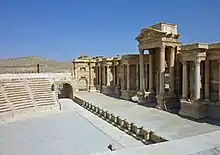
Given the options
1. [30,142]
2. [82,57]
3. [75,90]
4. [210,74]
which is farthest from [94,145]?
[82,57]

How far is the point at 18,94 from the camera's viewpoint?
1873cm

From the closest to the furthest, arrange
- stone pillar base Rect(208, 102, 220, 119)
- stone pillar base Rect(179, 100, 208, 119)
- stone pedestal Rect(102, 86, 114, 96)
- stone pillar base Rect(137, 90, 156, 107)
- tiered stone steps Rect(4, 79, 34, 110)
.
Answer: stone pillar base Rect(208, 102, 220, 119)
stone pillar base Rect(179, 100, 208, 119)
tiered stone steps Rect(4, 79, 34, 110)
stone pillar base Rect(137, 90, 156, 107)
stone pedestal Rect(102, 86, 114, 96)

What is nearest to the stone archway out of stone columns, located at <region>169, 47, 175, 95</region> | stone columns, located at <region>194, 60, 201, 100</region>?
stone columns, located at <region>169, 47, 175, 95</region>

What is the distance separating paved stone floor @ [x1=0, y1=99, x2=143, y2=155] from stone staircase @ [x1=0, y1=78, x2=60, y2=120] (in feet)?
5.73

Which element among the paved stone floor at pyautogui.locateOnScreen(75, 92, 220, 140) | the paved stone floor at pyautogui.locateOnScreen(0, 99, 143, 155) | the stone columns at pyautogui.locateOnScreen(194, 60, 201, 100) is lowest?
the paved stone floor at pyautogui.locateOnScreen(0, 99, 143, 155)

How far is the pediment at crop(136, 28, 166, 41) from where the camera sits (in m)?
17.1

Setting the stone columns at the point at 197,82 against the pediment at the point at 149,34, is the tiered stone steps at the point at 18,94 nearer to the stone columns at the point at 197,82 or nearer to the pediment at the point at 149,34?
the pediment at the point at 149,34

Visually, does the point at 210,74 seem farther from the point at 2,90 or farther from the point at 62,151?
the point at 2,90

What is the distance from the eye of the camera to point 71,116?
52.9 feet

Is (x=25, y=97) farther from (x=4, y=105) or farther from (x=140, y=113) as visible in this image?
(x=140, y=113)

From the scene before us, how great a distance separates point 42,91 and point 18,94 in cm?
226

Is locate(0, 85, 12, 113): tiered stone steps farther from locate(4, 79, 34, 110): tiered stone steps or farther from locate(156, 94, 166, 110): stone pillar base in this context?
locate(156, 94, 166, 110): stone pillar base

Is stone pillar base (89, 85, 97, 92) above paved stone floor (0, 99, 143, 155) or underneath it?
above

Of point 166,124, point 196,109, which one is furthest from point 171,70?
point 166,124
